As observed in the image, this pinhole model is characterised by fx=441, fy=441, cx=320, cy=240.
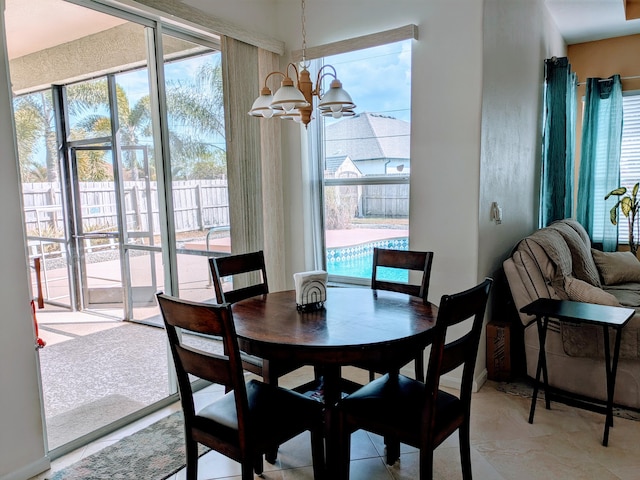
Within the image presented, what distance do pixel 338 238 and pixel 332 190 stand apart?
40cm

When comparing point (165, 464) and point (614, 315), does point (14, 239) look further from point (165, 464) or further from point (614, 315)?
point (614, 315)

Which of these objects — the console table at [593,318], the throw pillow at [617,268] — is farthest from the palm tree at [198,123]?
the throw pillow at [617,268]

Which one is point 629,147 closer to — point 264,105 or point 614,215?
point 614,215

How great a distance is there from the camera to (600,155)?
4.68 meters

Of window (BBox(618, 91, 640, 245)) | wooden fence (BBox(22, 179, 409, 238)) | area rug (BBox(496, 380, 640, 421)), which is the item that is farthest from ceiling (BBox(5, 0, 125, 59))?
window (BBox(618, 91, 640, 245))

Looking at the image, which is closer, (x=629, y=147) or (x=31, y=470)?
(x=31, y=470)

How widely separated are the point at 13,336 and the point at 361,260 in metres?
2.33

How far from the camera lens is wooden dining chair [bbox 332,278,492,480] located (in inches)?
62.3

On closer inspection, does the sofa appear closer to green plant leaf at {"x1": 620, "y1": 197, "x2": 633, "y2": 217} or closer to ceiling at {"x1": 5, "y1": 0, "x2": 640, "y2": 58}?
green plant leaf at {"x1": 620, "y1": 197, "x2": 633, "y2": 217}

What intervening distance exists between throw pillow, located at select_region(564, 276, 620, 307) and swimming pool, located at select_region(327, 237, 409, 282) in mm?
1060

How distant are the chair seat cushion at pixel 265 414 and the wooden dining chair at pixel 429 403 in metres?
0.16

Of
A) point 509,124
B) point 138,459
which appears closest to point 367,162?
point 509,124

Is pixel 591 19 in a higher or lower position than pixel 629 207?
higher

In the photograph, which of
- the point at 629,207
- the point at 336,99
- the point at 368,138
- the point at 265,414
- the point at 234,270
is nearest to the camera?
the point at 265,414
